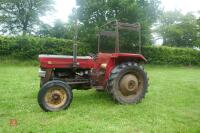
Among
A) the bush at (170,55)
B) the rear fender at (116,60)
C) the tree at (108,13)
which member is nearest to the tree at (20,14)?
the tree at (108,13)

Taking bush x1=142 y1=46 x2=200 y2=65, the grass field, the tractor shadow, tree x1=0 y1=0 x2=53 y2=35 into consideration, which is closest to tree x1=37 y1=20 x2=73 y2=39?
tree x1=0 y1=0 x2=53 y2=35

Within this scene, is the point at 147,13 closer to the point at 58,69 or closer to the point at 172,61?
the point at 172,61

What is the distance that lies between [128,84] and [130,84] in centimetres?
8

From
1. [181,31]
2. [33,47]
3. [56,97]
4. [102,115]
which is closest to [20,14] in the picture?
[33,47]

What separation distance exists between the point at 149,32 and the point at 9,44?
35.7 feet

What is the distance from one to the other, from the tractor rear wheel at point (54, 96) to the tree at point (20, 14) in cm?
3553

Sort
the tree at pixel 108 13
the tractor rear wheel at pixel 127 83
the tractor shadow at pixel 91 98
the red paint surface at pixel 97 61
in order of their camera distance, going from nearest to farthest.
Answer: the red paint surface at pixel 97 61
the tractor rear wheel at pixel 127 83
the tractor shadow at pixel 91 98
the tree at pixel 108 13

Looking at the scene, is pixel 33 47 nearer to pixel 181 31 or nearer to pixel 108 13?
pixel 108 13

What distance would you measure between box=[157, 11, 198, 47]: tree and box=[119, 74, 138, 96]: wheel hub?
36.2 metres

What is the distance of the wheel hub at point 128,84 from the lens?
27.8ft

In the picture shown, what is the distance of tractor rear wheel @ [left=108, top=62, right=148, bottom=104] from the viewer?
27.1 ft

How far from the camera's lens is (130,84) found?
8633 mm

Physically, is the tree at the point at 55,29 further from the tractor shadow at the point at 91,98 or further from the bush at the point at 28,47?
the tractor shadow at the point at 91,98

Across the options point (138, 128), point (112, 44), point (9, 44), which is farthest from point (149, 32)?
point (138, 128)
